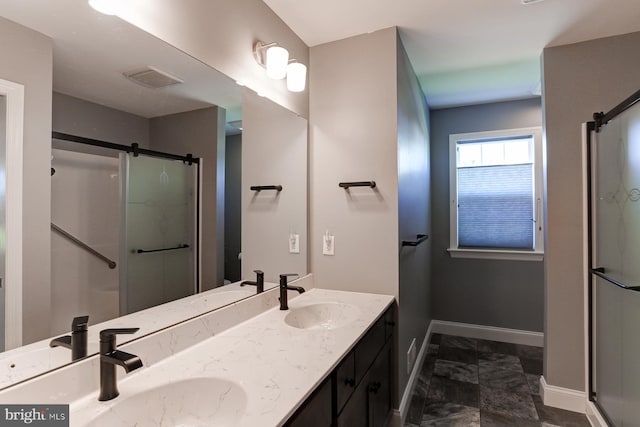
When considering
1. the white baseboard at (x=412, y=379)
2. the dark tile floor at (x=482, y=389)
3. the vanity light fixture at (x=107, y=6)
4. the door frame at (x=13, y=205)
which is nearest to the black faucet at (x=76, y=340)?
the door frame at (x=13, y=205)

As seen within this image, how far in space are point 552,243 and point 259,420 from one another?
7.46 ft

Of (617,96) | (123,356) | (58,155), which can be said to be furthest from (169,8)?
(617,96)

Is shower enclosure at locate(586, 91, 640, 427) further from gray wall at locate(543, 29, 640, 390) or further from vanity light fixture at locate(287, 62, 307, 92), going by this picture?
vanity light fixture at locate(287, 62, 307, 92)

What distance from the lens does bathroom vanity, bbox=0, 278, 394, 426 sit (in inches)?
34.1

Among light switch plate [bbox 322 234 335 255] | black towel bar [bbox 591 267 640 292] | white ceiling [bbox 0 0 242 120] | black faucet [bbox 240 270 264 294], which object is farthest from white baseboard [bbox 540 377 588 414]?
white ceiling [bbox 0 0 242 120]

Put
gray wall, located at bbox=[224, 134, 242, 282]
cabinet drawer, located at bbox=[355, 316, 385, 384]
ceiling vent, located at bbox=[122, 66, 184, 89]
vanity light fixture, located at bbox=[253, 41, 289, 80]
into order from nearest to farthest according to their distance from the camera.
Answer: ceiling vent, located at bbox=[122, 66, 184, 89], cabinet drawer, located at bbox=[355, 316, 385, 384], gray wall, located at bbox=[224, 134, 242, 282], vanity light fixture, located at bbox=[253, 41, 289, 80]

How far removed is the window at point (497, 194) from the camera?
10.8ft

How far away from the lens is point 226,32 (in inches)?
59.1

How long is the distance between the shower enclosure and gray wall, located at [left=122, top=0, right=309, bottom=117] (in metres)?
1.79

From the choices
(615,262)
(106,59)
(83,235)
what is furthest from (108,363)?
(615,262)

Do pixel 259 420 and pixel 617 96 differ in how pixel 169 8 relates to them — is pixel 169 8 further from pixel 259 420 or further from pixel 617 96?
pixel 617 96

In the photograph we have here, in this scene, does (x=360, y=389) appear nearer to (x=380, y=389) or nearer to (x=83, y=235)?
(x=380, y=389)

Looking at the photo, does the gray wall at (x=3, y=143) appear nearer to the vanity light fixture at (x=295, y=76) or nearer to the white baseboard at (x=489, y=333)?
the vanity light fixture at (x=295, y=76)

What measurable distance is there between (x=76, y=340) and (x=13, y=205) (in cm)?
39
